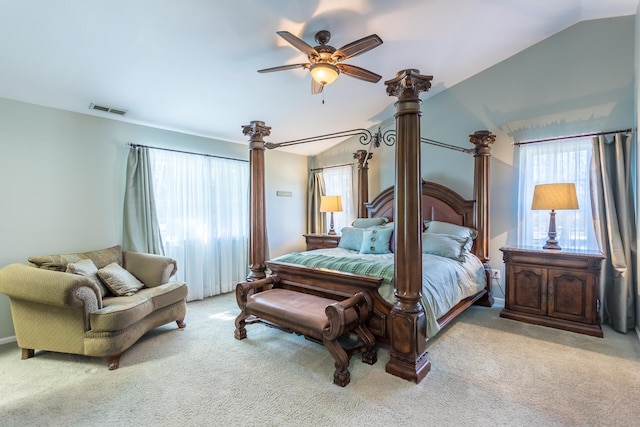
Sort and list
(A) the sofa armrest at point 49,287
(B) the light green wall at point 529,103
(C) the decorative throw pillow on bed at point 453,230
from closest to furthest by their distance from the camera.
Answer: (A) the sofa armrest at point 49,287, (B) the light green wall at point 529,103, (C) the decorative throw pillow on bed at point 453,230

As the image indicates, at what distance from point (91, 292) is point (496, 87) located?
5.08m

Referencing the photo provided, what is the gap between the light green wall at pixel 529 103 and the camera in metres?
3.21

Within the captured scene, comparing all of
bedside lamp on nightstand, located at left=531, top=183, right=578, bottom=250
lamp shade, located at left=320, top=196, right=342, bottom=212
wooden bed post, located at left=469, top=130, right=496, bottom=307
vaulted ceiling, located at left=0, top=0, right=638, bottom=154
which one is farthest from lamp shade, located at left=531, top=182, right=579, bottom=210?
lamp shade, located at left=320, top=196, right=342, bottom=212

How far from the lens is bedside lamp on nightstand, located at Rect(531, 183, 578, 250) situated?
3.10 m

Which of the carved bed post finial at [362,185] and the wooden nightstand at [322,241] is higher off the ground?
the carved bed post finial at [362,185]

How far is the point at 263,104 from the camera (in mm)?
3779

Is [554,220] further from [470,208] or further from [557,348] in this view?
[557,348]

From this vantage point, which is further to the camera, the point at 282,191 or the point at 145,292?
the point at 282,191

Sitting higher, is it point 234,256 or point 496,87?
point 496,87

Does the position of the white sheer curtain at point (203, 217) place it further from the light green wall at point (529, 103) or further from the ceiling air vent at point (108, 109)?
the light green wall at point (529, 103)

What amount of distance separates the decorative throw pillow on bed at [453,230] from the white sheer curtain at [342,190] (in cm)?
164

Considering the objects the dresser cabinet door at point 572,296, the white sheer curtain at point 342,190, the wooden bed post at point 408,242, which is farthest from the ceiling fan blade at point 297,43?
the dresser cabinet door at point 572,296

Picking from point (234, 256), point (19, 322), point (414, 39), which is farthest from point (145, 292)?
point (414, 39)

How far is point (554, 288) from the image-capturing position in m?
3.18
